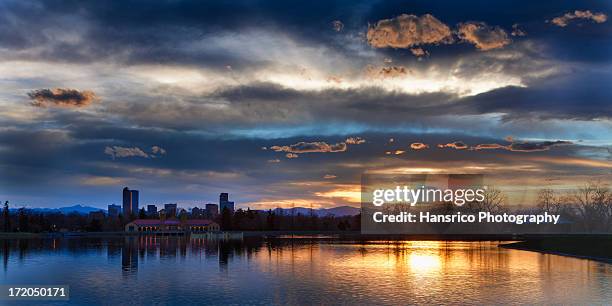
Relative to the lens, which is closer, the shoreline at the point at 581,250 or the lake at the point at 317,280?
the lake at the point at 317,280

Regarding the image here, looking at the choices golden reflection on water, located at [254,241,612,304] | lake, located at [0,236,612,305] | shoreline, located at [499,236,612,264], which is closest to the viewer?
lake, located at [0,236,612,305]

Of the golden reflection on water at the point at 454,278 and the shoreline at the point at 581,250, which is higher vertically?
the golden reflection on water at the point at 454,278

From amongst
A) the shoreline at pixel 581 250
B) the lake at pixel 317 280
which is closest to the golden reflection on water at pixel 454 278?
the lake at pixel 317 280

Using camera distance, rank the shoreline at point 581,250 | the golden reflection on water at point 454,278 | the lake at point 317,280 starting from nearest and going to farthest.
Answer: the lake at point 317,280, the golden reflection on water at point 454,278, the shoreline at point 581,250

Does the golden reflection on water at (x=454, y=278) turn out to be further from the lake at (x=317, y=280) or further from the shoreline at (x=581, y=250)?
the shoreline at (x=581, y=250)

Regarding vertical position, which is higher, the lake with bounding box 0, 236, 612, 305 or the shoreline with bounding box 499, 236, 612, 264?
the lake with bounding box 0, 236, 612, 305

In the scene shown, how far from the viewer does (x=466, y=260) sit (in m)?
91.6

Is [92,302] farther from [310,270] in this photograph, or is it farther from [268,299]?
[310,270]

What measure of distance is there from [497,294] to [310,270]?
27231mm

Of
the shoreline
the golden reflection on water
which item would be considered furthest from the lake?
the shoreline

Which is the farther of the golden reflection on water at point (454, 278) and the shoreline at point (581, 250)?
the shoreline at point (581, 250)

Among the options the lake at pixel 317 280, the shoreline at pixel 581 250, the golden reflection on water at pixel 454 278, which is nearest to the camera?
the lake at pixel 317 280

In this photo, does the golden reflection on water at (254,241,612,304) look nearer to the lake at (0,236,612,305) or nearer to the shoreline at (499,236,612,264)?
the lake at (0,236,612,305)

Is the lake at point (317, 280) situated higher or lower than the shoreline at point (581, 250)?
higher
